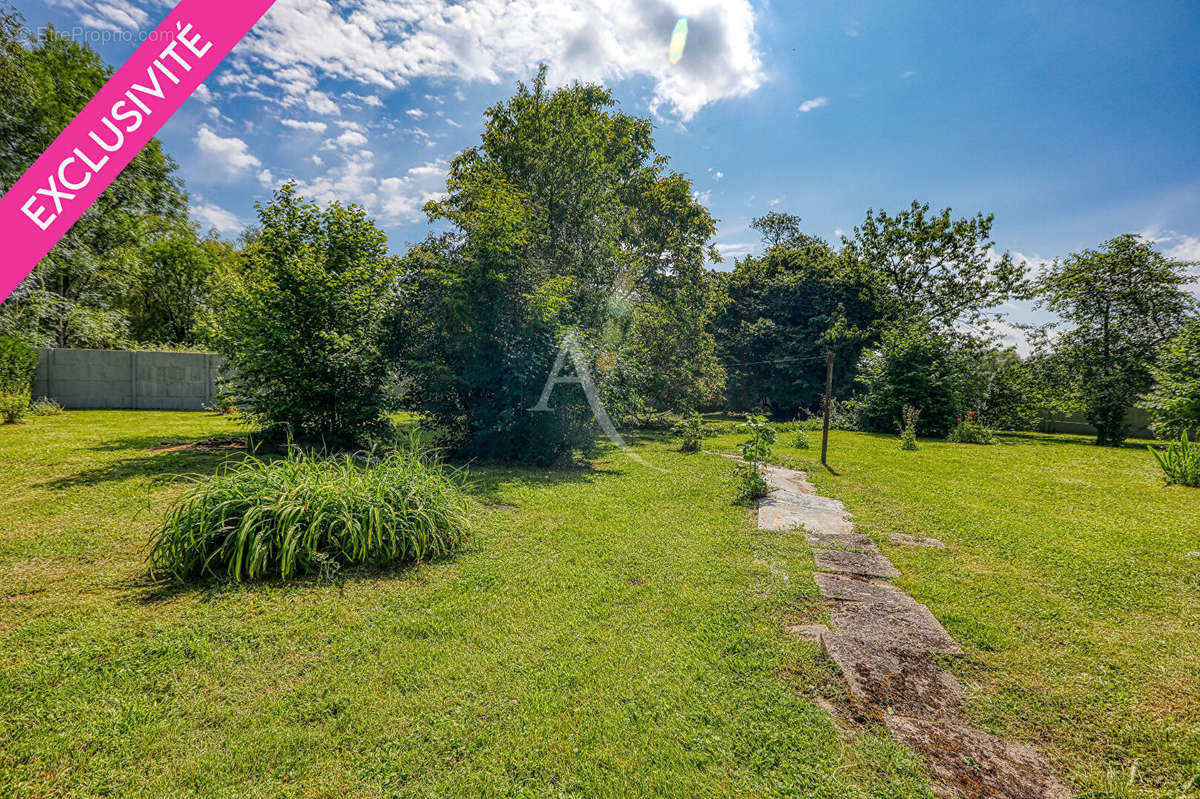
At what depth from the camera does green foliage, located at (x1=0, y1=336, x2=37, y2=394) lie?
9398mm

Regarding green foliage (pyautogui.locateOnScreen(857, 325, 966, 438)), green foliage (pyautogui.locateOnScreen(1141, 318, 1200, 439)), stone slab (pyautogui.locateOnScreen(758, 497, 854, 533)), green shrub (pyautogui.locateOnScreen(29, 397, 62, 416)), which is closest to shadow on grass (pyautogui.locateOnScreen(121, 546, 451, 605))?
stone slab (pyautogui.locateOnScreen(758, 497, 854, 533))

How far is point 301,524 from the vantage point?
343 cm

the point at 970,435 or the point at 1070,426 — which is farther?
the point at 1070,426

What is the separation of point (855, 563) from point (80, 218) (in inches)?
804

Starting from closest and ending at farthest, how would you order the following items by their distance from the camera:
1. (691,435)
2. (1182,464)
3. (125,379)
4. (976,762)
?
(976,762)
(1182,464)
(691,435)
(125,379)

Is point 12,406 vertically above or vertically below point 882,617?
above

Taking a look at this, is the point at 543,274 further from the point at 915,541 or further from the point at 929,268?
the point at 929,268

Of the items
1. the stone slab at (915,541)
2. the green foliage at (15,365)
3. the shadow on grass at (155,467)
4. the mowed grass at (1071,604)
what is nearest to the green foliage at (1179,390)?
the mowed grass at (1071,604)

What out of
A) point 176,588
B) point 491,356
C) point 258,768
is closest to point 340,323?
point 491,356

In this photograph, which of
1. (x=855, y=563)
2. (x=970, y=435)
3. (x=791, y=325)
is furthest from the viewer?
(x=791, y=325)

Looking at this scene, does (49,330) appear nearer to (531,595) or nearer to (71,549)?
(71,549)

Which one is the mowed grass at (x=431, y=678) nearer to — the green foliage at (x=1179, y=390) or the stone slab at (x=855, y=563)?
the stone slab at (x=855, y=563)

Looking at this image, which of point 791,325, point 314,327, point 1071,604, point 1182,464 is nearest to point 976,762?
point 1071,604

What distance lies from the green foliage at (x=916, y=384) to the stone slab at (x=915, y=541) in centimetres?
1106
